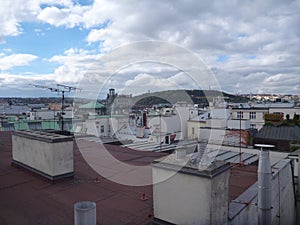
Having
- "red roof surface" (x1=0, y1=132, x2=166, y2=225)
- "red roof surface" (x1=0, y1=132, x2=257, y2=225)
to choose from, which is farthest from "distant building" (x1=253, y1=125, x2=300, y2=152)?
"red roof surface" (x1=0, y1=132, x2=166, y2=225)

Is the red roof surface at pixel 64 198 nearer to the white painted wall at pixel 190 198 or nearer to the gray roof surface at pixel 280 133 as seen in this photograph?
the white painted wall at pixel 190 198

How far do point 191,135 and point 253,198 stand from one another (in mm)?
20555

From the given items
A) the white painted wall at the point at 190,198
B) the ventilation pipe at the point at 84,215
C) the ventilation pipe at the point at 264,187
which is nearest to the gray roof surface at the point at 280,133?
the ventilation pipe at the point at 264,187

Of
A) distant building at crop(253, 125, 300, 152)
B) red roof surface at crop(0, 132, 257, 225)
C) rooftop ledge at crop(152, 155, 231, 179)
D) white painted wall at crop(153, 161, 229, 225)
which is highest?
rooftop ledge at crop(152, 155, 231, 179)

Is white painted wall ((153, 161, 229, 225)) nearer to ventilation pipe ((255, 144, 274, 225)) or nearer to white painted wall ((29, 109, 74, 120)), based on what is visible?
ventilation pipe ((255, 144, 274, 225))

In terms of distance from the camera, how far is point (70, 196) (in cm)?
404

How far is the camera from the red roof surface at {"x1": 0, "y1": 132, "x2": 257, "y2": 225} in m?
3.29

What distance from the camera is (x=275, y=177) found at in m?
4.67

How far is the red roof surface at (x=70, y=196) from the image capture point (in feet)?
10.8

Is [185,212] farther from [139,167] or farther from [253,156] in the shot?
[253,156]

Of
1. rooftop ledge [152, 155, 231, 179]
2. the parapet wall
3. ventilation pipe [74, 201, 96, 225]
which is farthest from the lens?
the parapet wall

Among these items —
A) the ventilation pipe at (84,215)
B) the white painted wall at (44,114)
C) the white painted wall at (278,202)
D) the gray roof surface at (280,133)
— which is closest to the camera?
the ventilation pipe at (84,215)

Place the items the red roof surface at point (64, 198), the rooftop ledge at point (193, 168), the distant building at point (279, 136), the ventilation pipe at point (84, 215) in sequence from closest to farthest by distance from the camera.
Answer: the ventilation pipe at point (84, 215) → the rooftop ledge at point (193, 168) → the red roof surface at point (64, 198) → the distant building at point (279, 136)

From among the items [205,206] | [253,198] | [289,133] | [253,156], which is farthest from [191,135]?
[205,206]
